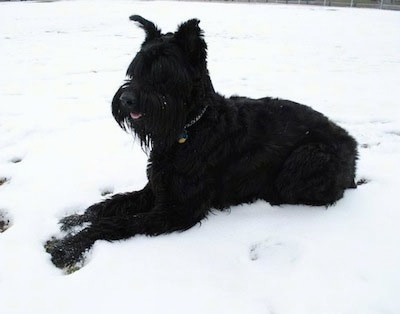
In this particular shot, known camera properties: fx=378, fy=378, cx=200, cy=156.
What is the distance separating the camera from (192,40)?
3023 mm

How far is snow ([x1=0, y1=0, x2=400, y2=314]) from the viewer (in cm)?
271

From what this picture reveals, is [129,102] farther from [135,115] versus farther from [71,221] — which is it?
[71,221]

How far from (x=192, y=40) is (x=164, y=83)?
41cm

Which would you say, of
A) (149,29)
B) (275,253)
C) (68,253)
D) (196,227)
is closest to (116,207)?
(68,253)

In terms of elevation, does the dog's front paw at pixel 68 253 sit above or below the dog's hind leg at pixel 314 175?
below

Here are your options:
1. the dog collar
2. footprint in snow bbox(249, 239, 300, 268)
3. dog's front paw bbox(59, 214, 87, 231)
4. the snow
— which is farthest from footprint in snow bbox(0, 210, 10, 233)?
footprint in snow bbox(249, 239, 300, 268)

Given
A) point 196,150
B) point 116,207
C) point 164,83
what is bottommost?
point 116,207

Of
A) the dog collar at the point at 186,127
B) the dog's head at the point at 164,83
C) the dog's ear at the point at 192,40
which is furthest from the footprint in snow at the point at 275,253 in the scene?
the dog's ear at the point at 192,40

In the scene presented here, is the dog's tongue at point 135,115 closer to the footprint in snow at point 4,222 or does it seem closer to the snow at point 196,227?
the snow at point 196,227

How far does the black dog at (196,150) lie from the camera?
3076mm

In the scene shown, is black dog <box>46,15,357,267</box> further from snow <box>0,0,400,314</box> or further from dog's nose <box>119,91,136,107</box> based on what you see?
snow <box>0,0,400,314</box>

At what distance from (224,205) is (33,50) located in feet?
32.3

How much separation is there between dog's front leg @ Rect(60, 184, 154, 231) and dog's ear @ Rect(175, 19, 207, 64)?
1.38m

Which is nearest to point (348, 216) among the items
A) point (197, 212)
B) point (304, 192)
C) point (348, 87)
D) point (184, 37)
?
point (304, 192)
